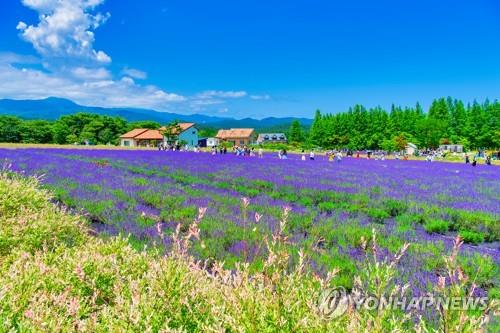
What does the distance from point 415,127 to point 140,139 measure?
7479 centimetres

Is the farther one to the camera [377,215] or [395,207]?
[395,207]

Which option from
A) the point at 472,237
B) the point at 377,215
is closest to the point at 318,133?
the point at 377,215

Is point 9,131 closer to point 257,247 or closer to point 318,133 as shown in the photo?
point 318,133

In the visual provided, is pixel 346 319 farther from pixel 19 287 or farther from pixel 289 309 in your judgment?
pixel 19 287

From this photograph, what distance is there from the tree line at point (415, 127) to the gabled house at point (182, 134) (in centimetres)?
3708

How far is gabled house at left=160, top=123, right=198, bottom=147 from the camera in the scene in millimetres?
99125

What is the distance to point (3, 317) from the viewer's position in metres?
2.60

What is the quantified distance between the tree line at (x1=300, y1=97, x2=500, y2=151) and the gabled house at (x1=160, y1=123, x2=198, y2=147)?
37.1 meters

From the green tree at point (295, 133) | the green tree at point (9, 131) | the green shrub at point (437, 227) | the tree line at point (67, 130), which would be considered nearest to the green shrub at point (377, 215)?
the green shrub at point (437, 227)

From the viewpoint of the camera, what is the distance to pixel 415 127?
90.2 meters

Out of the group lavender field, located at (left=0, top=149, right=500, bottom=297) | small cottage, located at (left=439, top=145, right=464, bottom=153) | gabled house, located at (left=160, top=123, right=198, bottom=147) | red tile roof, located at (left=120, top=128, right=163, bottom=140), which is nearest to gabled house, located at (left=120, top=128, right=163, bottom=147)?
red tile roof, located at (left=120, top=128, right=163, bottom=140)

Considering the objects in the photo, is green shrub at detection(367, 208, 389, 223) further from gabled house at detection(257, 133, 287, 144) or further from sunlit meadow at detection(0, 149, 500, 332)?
gabled house at detection(257, 133, 287, 144)

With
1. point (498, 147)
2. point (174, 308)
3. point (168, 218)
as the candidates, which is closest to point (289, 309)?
point (174, 308)

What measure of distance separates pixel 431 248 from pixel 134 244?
5.24 meters
